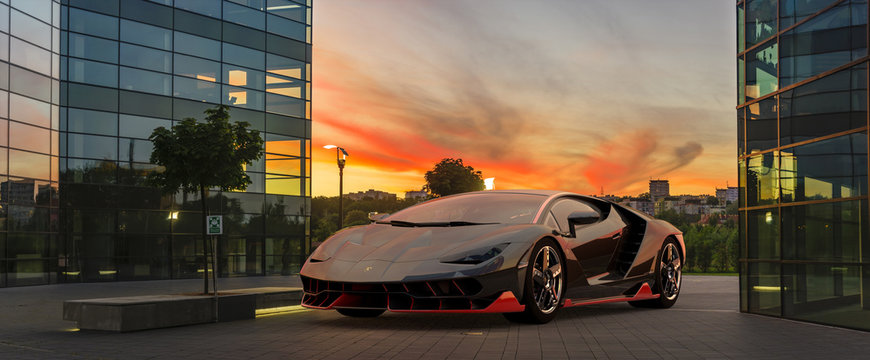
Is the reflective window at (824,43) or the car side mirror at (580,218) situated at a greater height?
the reflective window at (824,43)

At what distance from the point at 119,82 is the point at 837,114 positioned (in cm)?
3011

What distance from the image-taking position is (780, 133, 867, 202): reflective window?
33.7 ft

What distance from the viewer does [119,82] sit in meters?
35.2

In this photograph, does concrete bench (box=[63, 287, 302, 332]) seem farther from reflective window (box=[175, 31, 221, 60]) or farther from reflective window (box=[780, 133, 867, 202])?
reflective window (box=[175, 31, 221, 60])

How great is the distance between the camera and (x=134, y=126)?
35719 millimetres

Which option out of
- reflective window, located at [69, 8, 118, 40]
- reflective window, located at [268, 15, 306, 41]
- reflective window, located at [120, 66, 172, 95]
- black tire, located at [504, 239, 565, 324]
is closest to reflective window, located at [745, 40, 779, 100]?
black tire, located at [504, 239, 565, 324]

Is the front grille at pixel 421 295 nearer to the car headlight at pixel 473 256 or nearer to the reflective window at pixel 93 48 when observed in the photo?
the car headlight at pixel 473 256

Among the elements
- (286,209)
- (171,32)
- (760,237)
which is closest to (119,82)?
(171,32)

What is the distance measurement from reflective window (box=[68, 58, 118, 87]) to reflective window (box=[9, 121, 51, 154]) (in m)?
2.59

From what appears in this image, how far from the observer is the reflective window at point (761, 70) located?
12414 mm

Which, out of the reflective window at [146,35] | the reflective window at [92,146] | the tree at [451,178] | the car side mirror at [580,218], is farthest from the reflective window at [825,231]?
the tree at [451,178]

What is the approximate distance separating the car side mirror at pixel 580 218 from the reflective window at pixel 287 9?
32.7 m

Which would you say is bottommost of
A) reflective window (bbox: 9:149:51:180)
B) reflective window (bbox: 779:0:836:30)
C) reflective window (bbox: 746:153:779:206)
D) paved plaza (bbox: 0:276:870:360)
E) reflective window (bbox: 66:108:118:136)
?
paved plaza (bbox: 0:276:870:360)

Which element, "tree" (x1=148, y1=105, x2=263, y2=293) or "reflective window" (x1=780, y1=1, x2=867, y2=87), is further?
"tree" (x1=148, y1=105, x2=263, y2=293)
